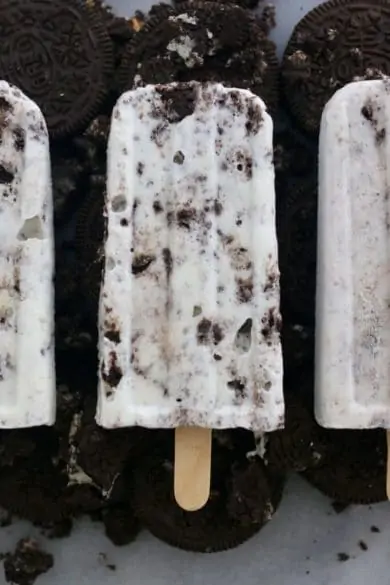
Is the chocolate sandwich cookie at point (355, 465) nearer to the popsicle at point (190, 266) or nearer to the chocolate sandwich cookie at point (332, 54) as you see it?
the popsicle at point (190, 266)

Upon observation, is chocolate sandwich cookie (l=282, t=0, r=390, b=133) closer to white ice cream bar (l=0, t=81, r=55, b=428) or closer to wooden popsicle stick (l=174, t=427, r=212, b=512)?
white ice cream bar (l=0, t=81, r=55, b=428)

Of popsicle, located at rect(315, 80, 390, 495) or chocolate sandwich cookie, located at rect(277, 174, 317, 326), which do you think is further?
chocolate sandwich cookie, located at rect(277, 174, 317, 326)

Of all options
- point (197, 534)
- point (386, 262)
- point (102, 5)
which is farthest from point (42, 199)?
point (197, 534)

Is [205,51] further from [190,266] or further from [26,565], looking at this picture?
[26,565]

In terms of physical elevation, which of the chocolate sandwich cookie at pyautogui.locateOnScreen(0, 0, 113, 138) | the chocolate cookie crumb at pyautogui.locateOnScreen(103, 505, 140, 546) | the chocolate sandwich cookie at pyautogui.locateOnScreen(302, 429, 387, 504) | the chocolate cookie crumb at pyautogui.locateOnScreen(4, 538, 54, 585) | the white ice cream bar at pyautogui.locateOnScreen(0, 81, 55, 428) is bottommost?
the chocolate cookie crumb at pyautogui.locateOnScreen(4, 538, 54, 585)

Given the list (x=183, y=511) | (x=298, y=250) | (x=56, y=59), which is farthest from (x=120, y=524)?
(x=56, y=59)

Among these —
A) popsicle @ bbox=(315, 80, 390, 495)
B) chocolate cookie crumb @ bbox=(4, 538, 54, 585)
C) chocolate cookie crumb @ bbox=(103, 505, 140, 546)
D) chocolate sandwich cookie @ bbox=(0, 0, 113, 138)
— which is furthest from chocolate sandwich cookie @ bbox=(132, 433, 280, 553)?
chocolate sandwich cookie @ bbox=(0, 0, 113, 138)

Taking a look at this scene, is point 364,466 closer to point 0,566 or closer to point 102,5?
point 0,566
